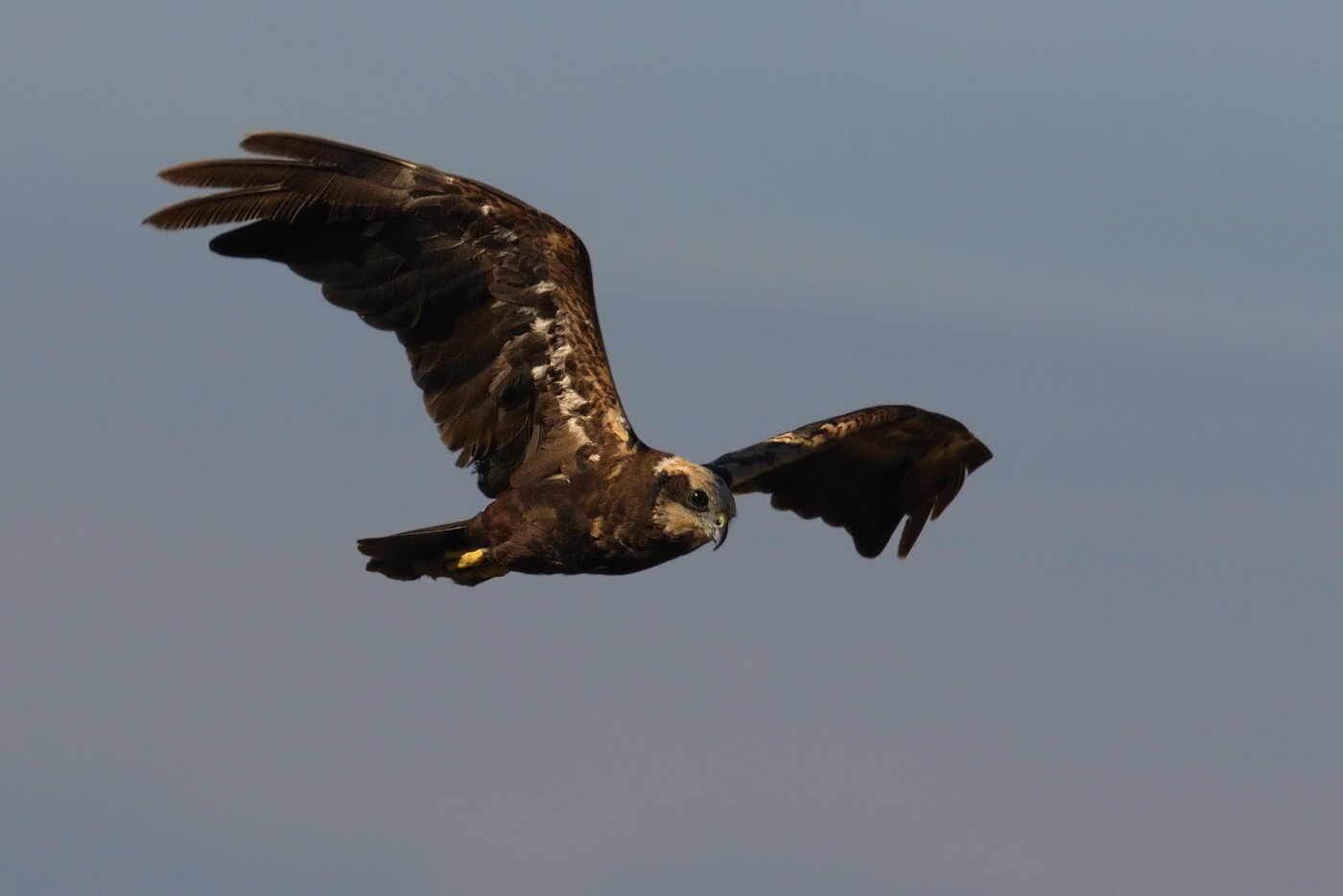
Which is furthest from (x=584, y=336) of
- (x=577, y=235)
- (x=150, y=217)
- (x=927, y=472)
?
(x=927, y=472)

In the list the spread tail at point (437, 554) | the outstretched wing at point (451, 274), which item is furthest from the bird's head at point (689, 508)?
the spread tail at point (437, 554)

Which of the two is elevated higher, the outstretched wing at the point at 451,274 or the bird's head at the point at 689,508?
the outstretched wing at the point at 451,274

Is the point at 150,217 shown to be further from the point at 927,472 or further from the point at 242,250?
the point at 927,472

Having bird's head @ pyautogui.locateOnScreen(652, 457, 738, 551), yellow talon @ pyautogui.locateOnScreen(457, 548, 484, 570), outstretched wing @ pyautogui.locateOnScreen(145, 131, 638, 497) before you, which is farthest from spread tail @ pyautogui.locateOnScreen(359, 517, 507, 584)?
bird's head @ pyautogui.locateOnScreen(652, 457, 738, 551)

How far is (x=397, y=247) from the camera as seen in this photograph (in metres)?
14.6

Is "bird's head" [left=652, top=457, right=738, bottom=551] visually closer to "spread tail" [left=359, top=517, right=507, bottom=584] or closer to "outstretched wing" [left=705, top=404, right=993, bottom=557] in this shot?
"spread tail" [left=359, top=517, right=507, bottom=584]

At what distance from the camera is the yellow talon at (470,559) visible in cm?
1523

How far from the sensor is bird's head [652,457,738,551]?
13.9 m

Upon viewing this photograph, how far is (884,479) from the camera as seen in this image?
18.8 metres

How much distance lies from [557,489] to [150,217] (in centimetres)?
331

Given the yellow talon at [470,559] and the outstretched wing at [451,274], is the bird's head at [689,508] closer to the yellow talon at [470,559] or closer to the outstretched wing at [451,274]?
the outstretched wing at [451,274]

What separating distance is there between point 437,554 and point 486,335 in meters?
1.73

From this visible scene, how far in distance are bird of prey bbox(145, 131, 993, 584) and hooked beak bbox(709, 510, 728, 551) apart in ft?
0.06

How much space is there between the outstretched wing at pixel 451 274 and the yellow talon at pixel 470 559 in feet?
2.02
